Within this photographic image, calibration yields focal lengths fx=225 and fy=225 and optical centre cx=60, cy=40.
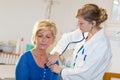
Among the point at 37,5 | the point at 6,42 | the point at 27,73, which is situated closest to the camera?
the point at 27,73

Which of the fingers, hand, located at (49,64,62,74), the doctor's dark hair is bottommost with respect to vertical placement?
hand, located at (49,64,62,74)

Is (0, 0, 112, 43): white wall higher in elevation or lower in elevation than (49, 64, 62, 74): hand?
higher

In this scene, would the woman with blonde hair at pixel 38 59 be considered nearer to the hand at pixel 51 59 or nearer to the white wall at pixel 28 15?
the hand at pixel 51 59

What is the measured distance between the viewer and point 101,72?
1683mm

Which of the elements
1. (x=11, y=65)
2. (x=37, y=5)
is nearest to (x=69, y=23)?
(x=37, y=5)

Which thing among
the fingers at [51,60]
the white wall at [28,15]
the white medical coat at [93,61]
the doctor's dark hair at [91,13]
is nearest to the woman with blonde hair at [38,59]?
the fingers at [51,60]

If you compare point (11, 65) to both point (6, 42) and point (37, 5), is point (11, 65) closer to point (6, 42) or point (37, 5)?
point (6, 42)

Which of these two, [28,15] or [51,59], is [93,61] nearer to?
[51,59]

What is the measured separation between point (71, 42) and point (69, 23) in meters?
1.23

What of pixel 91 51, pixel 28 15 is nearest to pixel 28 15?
pixel 28 15

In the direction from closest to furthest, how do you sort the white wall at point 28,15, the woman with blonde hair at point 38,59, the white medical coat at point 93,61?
the white medical coat at point 93,61
the woman with blonde hair at point 38,59
the white wall at point 28,15

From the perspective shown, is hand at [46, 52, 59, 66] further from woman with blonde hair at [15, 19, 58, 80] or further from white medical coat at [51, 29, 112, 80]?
white medical coat at [51, 29, 112, 80]

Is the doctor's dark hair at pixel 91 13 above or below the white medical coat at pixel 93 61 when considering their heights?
above

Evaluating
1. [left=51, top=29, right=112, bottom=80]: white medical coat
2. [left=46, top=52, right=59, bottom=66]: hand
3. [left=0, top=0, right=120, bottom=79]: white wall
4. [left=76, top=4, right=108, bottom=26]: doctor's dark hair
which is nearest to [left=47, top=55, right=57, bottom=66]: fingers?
[left=46, top=52, right=59, bottom=66]: hand
